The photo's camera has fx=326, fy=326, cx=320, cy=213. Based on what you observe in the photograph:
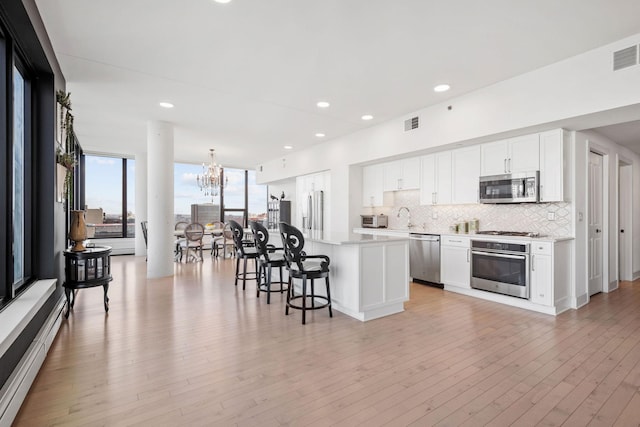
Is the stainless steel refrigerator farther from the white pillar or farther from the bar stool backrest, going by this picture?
the bar stool backrest

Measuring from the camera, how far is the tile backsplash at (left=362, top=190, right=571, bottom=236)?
14.1ft

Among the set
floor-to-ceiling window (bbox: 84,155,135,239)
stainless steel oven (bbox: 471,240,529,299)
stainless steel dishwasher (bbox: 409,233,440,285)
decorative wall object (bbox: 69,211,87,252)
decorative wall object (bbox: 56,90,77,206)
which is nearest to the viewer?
decorative wall object (bbox: 56,90,77,206)

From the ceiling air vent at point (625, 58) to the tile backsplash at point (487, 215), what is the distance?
1682mm

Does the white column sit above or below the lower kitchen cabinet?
above

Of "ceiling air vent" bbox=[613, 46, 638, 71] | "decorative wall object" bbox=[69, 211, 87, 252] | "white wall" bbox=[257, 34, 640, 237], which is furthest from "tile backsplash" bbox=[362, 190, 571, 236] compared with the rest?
"decorative wall object" bbox=[69, 211, 87, 252]

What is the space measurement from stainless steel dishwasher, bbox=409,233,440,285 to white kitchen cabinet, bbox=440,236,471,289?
0.09 metres

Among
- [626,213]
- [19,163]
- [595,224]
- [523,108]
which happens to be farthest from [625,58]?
[19,163]

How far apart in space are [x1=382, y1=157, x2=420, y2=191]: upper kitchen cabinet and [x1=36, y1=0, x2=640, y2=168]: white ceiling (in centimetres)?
98

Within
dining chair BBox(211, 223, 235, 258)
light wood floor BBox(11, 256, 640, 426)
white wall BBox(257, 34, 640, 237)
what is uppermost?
white wall BBox(257, 34, 640, 237)

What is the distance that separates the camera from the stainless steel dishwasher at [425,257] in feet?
17.0

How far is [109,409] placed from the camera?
1993 millimetres

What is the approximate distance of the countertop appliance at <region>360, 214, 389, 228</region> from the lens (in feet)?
21.4

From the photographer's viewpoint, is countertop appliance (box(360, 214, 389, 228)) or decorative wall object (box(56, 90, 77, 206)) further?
countertop appliance (box(360, 214, 389, 228))

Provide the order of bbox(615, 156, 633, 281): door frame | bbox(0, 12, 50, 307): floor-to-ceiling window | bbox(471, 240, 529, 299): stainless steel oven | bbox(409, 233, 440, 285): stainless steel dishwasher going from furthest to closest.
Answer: bbox(615, 156, 633, 281): door frame, bbox(409, 233, 440, 285): stainless steel dishwasher, bbox(471, 240, 529, 299): stainless steel oven, bbox(0, 12, 50, 307): floor-to-ceiling window
